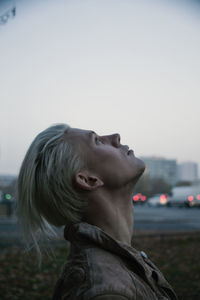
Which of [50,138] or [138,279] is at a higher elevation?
[50,138]

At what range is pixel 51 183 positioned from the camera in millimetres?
1635

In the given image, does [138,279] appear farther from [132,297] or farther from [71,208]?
[71,208]

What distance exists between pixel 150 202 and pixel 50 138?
156ft

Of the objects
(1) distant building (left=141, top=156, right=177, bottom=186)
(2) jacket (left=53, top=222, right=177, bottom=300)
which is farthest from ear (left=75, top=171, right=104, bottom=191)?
(1) distant building (left=141, top=156, right=177, bottom=186)

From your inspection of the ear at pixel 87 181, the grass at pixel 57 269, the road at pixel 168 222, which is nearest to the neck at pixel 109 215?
the ear at pixel 87 181

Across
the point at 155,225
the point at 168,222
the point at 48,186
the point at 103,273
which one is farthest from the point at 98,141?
the point at 168,222

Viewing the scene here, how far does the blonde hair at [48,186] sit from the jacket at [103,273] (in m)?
0.14

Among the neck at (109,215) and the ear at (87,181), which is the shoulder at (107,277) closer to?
the neck at (109,215)

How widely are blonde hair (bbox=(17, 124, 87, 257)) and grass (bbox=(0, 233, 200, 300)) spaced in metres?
2.17

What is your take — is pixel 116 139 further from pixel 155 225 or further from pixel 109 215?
pixel 155 225

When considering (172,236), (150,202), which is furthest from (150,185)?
(172,236)

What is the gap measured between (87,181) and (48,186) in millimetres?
200

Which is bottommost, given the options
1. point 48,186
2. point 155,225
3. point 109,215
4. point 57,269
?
point 155,225

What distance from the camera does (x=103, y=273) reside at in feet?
4.06
